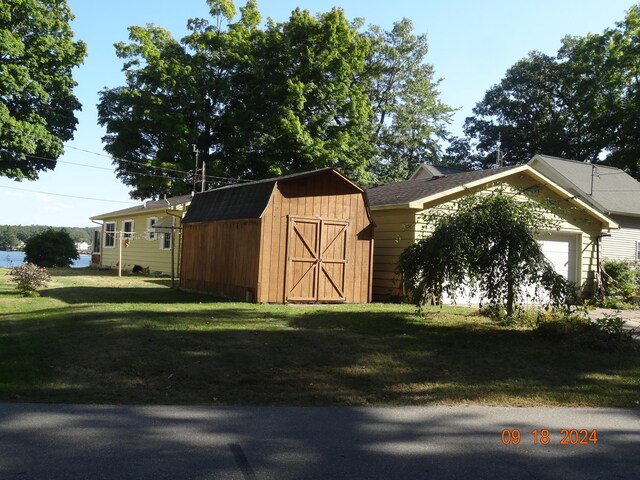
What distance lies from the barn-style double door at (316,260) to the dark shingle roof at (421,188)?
7.62ft

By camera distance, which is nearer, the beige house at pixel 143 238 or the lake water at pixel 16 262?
the beige house at pixel 143 238

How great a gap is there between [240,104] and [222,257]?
23039mm

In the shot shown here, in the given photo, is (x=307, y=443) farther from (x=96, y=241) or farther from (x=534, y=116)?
(x=534, y=116)

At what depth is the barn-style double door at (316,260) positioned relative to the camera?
14.0 meters

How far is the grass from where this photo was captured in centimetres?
687

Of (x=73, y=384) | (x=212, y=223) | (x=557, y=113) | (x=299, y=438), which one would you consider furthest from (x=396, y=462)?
(x=557, y=113)

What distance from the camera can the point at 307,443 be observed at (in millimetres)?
5129

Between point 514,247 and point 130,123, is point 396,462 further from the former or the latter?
point 130,123

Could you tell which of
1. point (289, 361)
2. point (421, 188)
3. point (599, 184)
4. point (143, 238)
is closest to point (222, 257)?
point (421, 188)

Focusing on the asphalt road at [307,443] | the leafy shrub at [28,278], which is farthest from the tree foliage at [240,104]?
the asphalt road at [307,443]

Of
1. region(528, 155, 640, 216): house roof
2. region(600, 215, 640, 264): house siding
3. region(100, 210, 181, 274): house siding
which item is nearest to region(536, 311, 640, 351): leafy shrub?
region(600, 215, 640, 264): house siding

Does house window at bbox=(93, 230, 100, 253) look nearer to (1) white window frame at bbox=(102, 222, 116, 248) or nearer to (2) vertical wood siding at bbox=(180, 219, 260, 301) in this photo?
(1) white window frame at bbox=(102, 222, 116, 248)

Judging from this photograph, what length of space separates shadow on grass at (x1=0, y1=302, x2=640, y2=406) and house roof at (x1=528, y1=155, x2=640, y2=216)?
14.9 meters

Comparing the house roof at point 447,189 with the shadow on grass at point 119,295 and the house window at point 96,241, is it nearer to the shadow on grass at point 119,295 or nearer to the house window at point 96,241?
A: the shadow on grass at point 119,295
